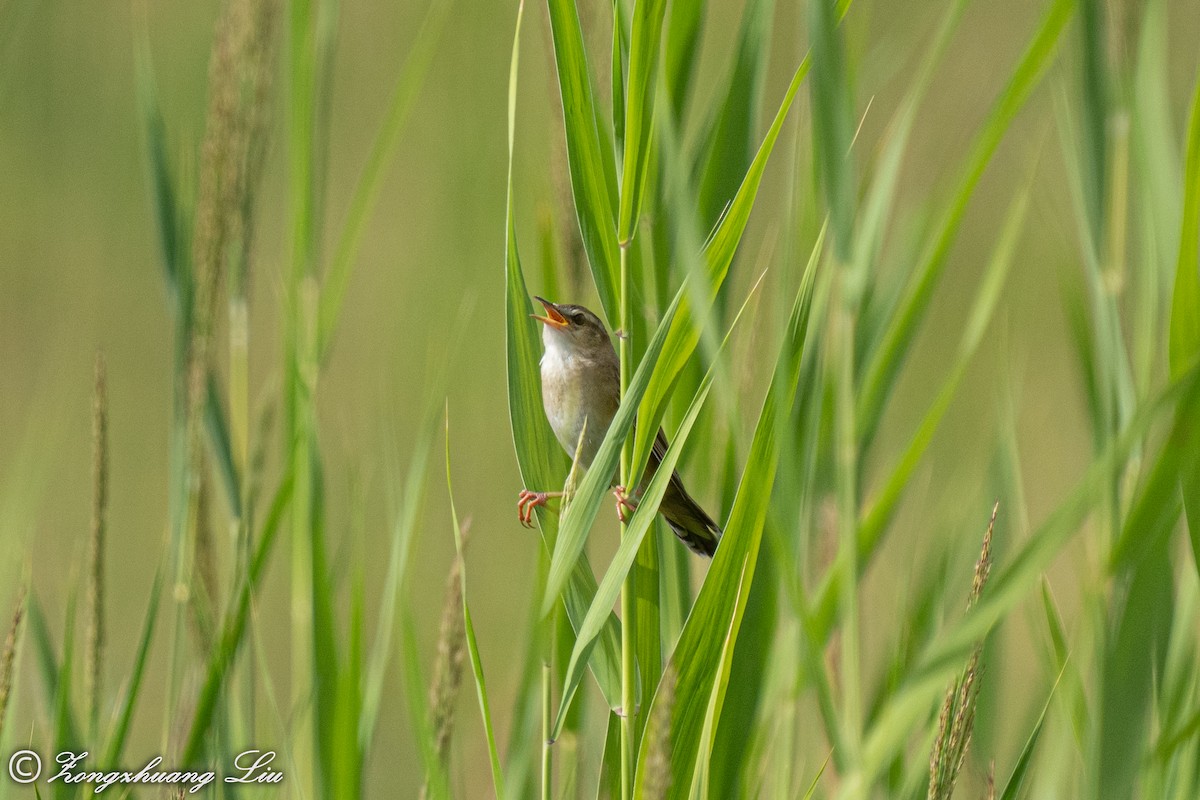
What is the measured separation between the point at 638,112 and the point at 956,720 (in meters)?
0.72

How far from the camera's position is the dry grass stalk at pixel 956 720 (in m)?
1.09

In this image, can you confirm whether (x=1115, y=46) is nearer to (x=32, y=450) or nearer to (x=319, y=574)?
(x=319, y=574)

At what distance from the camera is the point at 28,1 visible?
147 centimetres

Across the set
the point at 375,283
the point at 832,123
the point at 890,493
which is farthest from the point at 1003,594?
the point at 375,283

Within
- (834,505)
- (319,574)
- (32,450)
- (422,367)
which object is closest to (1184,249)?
(834,505)

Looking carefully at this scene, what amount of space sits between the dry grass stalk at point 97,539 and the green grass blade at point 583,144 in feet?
2.04

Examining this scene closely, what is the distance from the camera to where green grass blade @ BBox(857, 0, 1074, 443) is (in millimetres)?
1169

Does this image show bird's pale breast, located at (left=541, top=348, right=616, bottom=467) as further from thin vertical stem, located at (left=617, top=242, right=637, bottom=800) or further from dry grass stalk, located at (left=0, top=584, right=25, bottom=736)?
dry grass stalk, located at (left=0, top=584, right=25, bottom=736)

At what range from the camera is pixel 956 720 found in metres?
1.11

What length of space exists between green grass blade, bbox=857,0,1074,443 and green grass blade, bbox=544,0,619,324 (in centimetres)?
38


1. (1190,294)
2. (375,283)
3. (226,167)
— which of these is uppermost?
(226,167)

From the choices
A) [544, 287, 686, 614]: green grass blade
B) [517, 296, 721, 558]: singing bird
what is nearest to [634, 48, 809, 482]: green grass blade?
[544, 287, 686, 614]: green grass blade

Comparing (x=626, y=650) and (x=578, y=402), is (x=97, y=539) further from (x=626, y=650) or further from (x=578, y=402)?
(x=578, y=402)

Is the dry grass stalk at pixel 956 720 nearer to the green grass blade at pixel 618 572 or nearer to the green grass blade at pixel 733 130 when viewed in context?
the green grass blade at pixel 618 572
